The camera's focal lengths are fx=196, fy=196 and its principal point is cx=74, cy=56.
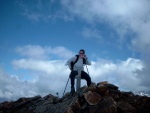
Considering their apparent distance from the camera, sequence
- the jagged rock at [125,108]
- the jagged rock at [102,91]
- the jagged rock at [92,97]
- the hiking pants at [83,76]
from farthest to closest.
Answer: the hiking pants at [83,76] < the jagged rock at [102,91] < the jagged rock at [92,97] < the jagged rock at [125,108]

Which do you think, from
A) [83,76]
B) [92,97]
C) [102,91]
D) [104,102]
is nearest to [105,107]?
[104,102]

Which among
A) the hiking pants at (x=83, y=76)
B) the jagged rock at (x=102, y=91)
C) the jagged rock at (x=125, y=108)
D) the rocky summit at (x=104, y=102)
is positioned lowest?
the jagged rock at (x=125, y=108)

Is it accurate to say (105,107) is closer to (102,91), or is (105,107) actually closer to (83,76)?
(102,91)

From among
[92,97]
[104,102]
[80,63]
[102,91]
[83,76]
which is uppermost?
[80,63]

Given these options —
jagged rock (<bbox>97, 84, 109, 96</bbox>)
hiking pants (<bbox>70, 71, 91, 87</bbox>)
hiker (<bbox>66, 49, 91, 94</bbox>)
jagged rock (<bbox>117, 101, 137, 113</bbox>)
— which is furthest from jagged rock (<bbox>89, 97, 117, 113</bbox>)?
hiker (<bbox>66, 49, 91, 94</bbox>)

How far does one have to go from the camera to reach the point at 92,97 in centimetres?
1452

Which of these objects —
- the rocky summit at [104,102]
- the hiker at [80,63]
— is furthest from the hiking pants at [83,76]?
the rocky summit at [104,102]

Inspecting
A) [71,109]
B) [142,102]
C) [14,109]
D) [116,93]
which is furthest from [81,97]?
[14,109]

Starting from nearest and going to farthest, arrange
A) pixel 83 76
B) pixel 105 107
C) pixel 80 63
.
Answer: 1. pixel 105 107
2. pixel 83 76
3. pixel 80 63

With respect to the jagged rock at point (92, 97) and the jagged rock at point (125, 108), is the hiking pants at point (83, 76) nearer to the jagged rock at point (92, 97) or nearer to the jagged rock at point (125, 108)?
the jagged rock at point (92, 97)

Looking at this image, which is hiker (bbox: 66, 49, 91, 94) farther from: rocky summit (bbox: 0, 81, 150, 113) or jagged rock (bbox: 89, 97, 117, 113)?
jagged rock (bbox: 89, 97, 117, 113)

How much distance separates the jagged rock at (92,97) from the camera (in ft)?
46.9

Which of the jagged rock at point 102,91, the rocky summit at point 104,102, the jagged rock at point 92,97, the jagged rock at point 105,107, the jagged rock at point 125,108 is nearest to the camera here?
the jagged rock at point 105,107

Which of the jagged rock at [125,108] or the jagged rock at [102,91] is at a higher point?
the jagged rock at [102,91]
